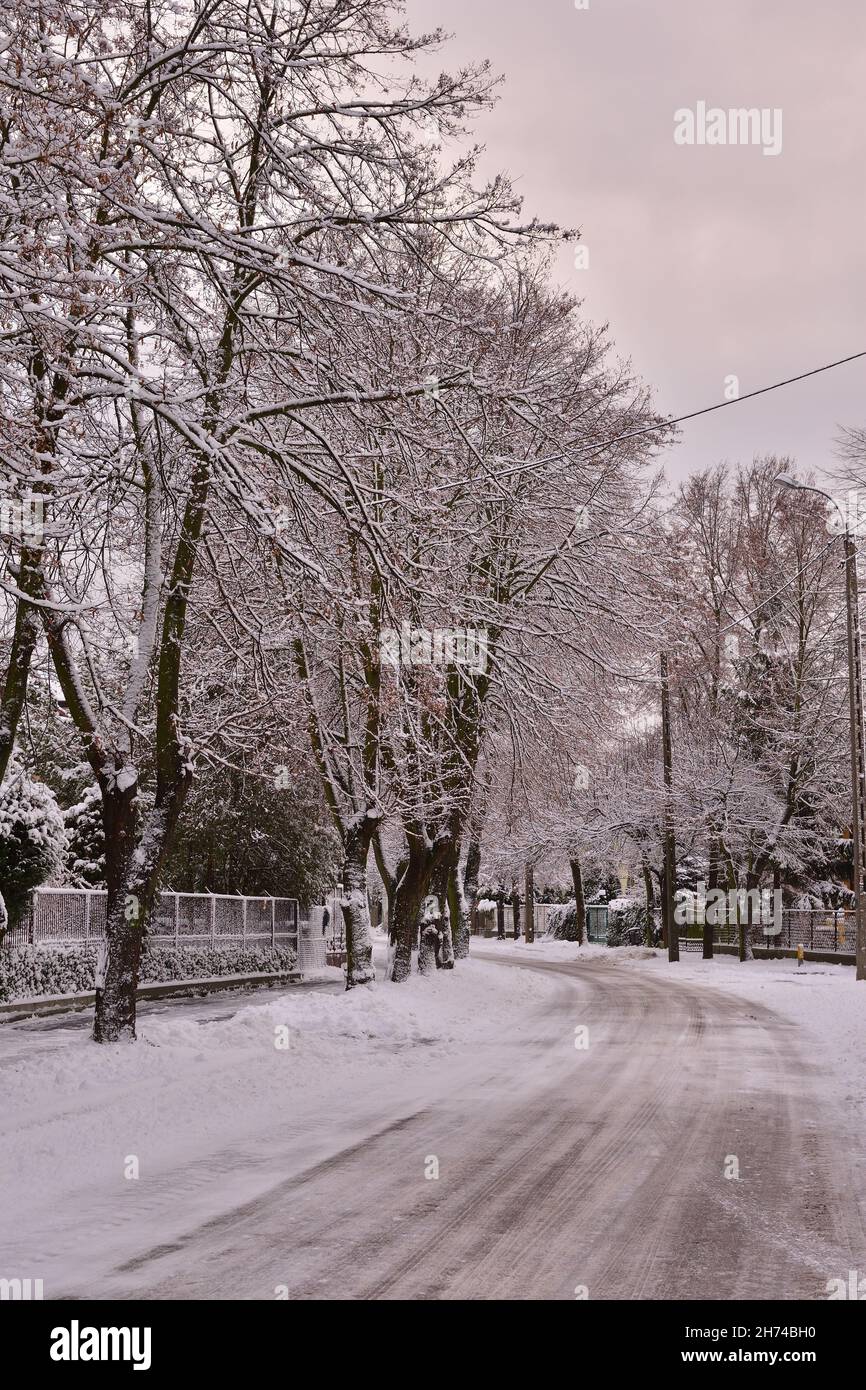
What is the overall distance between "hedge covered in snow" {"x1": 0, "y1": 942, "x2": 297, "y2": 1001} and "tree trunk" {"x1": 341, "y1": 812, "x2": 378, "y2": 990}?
567 cm

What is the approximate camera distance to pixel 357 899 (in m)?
20.6

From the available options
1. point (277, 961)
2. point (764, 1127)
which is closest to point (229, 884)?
point (277, 961)

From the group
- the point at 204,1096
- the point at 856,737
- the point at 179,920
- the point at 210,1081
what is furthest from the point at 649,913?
the point at 204,1096

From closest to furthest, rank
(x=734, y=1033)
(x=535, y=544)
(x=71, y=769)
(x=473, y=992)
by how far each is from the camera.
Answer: (x=734, y=1033)
(x=535, y=544)
(x=473, y=992)
(x=71, y=769)

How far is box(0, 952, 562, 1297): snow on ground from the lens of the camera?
7.77m

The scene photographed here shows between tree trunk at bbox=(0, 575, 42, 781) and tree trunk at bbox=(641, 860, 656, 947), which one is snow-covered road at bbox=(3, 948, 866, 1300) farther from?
tree trunk at bbox=(641, 860, 656, 947)

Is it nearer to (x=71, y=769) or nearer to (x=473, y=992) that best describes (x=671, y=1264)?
(x=473, y=992)

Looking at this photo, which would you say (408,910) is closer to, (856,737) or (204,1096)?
(856,737)

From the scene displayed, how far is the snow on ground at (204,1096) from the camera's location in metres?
7.77

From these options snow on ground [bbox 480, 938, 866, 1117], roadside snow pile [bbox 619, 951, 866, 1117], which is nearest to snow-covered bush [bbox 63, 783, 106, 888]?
roadside snow pile [bbox 619, 951, 866, 1117]

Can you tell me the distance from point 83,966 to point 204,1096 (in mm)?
13235

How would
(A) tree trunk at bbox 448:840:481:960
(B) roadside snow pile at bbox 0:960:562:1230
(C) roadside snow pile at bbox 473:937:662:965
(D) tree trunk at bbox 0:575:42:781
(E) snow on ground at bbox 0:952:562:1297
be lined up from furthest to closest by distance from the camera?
(C) roadside snow pile at bbox 473:937:662:965 < (A) tree trunk at bbox 448:840:481:960 < (D) tree trunk at bbox 0:575:42:781 < (B) roadside snow pile at bbox 0:960:562:1230 < (E) snow on ground at bbox 0:952:562:1297

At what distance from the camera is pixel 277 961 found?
3359cm
